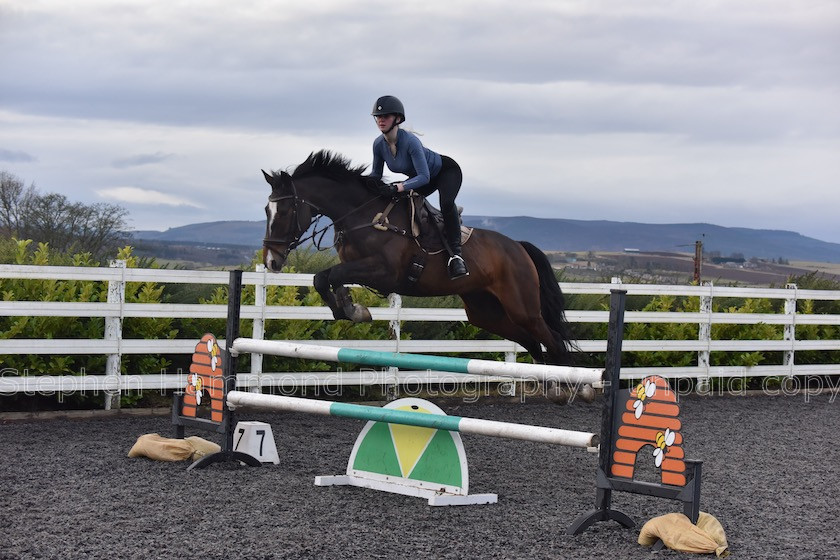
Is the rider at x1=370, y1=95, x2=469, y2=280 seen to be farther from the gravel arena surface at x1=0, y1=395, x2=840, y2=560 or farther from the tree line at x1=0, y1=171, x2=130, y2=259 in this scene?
the tree line at x1=0, y1=171, x2=130, y2=259

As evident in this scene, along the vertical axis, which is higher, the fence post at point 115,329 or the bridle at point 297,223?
the bridle at point 297,223

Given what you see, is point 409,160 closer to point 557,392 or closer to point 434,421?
point 434,421

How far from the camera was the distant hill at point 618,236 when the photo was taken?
2884 inches

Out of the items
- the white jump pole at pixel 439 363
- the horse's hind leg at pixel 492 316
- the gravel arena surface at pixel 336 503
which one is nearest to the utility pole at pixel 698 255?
the horse's hind leg at pixel 492 316

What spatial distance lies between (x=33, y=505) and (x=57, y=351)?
3.10 m

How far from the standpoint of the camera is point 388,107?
6.45 metres

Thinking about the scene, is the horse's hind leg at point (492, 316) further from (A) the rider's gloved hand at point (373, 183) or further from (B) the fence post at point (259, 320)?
(B) the fence post at point (259, 320)

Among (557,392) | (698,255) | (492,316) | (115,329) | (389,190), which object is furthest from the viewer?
(698,255)

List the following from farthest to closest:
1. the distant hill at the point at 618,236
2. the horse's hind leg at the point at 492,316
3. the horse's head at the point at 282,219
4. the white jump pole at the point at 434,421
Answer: the distant hill at the point at 618,236 < the horse's hind leg at the point at 492,316 < the horse's head at the point at 282,219 < the white jump pole at the point at 434,421

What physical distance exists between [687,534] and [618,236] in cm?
9668

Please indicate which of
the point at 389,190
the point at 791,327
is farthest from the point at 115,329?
the point at 791,327

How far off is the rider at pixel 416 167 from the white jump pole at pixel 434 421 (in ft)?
5.92

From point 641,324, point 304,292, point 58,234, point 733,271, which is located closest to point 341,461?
point 304,292

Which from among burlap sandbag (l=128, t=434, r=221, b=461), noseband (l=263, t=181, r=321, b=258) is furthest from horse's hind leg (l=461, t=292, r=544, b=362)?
burlap sandbag (l=128, t=434, r=221, b=461)
